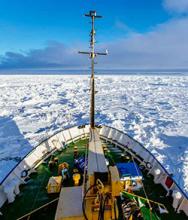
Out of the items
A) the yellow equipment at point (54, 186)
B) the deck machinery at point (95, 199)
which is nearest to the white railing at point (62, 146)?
the yellow equipment at point (54, 186)

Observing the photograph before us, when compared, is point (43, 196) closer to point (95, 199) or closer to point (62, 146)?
point (95, 199)

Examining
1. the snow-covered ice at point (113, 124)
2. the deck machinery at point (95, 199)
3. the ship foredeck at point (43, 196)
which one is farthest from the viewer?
the snow-covered ice at point (113, 124)

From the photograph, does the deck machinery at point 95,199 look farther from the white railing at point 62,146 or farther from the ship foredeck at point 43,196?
the white railing at point 62,146

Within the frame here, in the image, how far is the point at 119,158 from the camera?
11703 millimetres

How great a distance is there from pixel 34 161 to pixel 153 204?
6.18 metres

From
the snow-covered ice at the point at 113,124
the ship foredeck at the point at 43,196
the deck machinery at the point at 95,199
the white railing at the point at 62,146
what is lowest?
the snow-covered ice at the point at 113,124

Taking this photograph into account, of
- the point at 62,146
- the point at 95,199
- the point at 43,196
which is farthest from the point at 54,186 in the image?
the point at 62,146

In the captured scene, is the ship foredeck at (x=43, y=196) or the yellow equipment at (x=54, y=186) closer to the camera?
the ship foredeck at (x=43, y=196)

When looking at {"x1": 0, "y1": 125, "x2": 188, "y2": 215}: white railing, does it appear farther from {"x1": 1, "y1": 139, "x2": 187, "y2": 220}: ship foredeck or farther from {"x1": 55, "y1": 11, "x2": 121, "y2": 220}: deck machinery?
{"x1": 55, "y1": 11, "x2": 121, "y2": 220}: deck machinery

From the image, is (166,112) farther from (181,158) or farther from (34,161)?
(34,161)

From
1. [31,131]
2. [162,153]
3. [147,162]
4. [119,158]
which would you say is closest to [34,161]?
[119,158]

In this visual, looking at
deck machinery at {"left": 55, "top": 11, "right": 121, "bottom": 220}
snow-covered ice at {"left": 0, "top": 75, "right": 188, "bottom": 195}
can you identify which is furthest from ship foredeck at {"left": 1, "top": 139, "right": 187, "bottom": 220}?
snow-covered ice at {"left": 0, "top": 75, "right": 188, "bottom": 195}

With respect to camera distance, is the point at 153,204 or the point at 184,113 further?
the point at 184,113

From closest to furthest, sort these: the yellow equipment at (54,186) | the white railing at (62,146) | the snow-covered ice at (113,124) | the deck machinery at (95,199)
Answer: the deck machinery at (95,199), the white railing at (62,146), the yellow equipment at (54,186), the snow-covered ice at (113,124)
